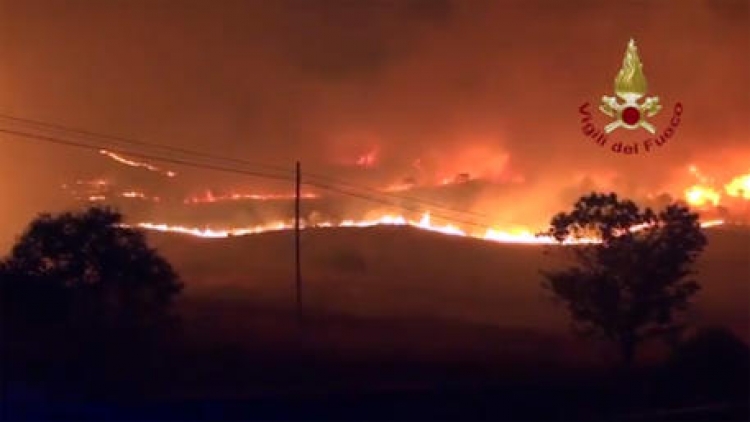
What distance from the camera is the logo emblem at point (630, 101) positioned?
16312 millimetres

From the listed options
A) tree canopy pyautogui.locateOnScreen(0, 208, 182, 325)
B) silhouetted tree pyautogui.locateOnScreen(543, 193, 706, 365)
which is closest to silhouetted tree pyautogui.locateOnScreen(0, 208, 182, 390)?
tree canopy pyautogui.locateOnScreen(0, 208, 182, 325)

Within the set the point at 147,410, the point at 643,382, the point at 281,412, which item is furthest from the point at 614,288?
the point at 147,410

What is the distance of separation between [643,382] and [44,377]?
8.83m

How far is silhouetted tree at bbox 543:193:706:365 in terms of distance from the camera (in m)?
19.9

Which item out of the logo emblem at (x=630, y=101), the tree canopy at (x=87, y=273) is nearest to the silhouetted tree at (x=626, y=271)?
the logo emblem at (x=630, y=101)

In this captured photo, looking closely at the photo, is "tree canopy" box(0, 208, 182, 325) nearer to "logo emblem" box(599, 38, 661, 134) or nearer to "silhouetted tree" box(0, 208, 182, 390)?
"silhouetted tree" box(0, 208, 182, 390)

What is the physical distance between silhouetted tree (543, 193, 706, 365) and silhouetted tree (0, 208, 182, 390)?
6547mm

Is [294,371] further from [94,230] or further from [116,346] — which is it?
[94,230]

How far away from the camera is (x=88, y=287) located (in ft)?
60.8

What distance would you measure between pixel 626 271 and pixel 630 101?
4771mm

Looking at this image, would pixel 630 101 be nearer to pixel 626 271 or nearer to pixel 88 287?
pixel 626 271

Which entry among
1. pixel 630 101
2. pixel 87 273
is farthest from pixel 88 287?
pixel 630 101

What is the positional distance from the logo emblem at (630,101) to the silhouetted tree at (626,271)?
10.4 feet

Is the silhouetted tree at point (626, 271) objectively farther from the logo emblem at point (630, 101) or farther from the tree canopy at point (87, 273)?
the tree canopy at point (87, 273)
